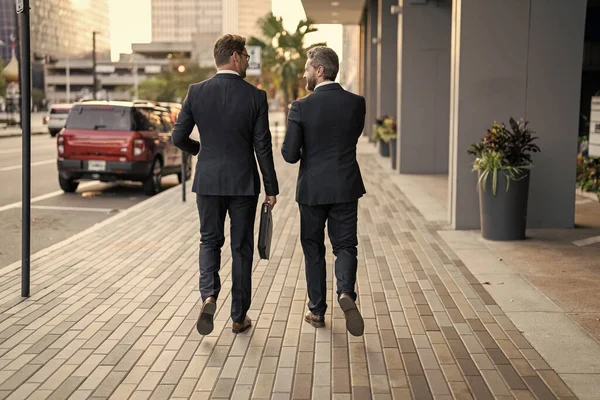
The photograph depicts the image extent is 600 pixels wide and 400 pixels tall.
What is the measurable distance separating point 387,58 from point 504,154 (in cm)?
1420

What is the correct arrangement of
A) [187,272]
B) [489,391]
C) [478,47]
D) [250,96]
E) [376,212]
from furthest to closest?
[376,212] < [478,47] < [187,272] < [250,96] < [489,391]

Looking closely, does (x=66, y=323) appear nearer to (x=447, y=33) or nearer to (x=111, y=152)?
(x=111, y=152)

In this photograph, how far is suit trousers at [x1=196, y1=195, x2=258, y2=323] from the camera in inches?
200

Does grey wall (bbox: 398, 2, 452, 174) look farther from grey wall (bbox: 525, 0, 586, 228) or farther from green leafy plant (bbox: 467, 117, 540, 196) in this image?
green leafy plant (bbox: 467, 117, 540, 196)

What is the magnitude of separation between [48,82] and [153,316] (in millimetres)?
148249

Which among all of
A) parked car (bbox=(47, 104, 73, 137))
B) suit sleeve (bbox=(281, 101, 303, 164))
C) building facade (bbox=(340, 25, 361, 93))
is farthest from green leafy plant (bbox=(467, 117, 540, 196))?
parked car (bbox=(47, 104, 73, 137))

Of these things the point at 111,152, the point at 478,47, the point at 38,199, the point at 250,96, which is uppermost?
the point at 478,47

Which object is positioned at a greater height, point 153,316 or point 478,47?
point 478,47

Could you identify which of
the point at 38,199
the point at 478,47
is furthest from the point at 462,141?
the point at 38,199

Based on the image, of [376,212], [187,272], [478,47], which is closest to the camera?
[187,272]

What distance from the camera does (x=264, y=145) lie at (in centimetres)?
500

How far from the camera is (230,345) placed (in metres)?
4.98

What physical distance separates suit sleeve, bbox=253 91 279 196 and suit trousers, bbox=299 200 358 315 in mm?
338

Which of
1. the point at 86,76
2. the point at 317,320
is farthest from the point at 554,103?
the point at 86,76
